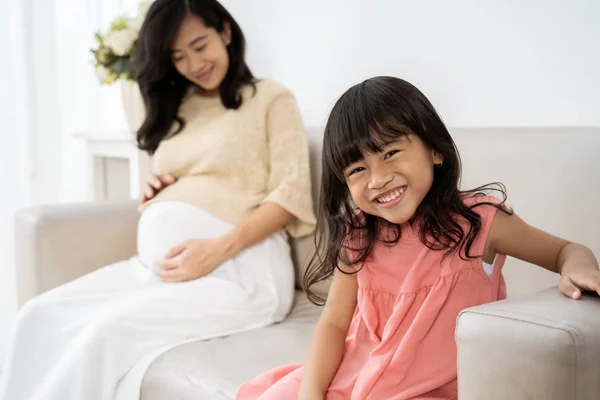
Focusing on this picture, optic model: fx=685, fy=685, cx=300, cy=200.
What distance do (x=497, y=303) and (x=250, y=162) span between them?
1093 millimetres

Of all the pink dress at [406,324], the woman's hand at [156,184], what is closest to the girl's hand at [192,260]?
the woman's hand at [156,184]

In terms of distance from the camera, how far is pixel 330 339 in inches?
46.9

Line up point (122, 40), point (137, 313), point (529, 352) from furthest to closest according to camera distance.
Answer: point (122, 40), point (137, 313), point (529, 352)

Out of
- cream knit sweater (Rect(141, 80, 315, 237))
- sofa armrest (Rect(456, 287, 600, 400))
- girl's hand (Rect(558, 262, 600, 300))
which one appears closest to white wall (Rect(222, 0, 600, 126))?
cream knit sweater (Rect(141, 80, 315, 237))

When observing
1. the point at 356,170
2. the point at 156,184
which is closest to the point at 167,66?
the point at 156,184

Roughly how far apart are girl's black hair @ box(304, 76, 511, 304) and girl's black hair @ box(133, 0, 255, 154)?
2.78 feet

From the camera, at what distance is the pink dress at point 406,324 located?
1079mm

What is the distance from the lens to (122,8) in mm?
3250

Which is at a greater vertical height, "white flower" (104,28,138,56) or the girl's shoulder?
"white flower" (104,28,138,56)

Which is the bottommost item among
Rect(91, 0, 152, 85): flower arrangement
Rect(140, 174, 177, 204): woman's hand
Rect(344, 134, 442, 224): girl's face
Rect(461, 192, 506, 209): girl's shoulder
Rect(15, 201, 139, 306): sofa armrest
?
Rect(15, 201, 139, 306): sofa armrest

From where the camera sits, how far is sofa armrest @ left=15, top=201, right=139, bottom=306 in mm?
1889

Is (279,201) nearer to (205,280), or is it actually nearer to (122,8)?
(205,280)

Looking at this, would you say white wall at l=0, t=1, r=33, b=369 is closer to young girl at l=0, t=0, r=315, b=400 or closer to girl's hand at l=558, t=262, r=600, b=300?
young girl at l=0, t=0, r=315, b=400

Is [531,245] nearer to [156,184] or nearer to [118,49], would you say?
[156,184]
